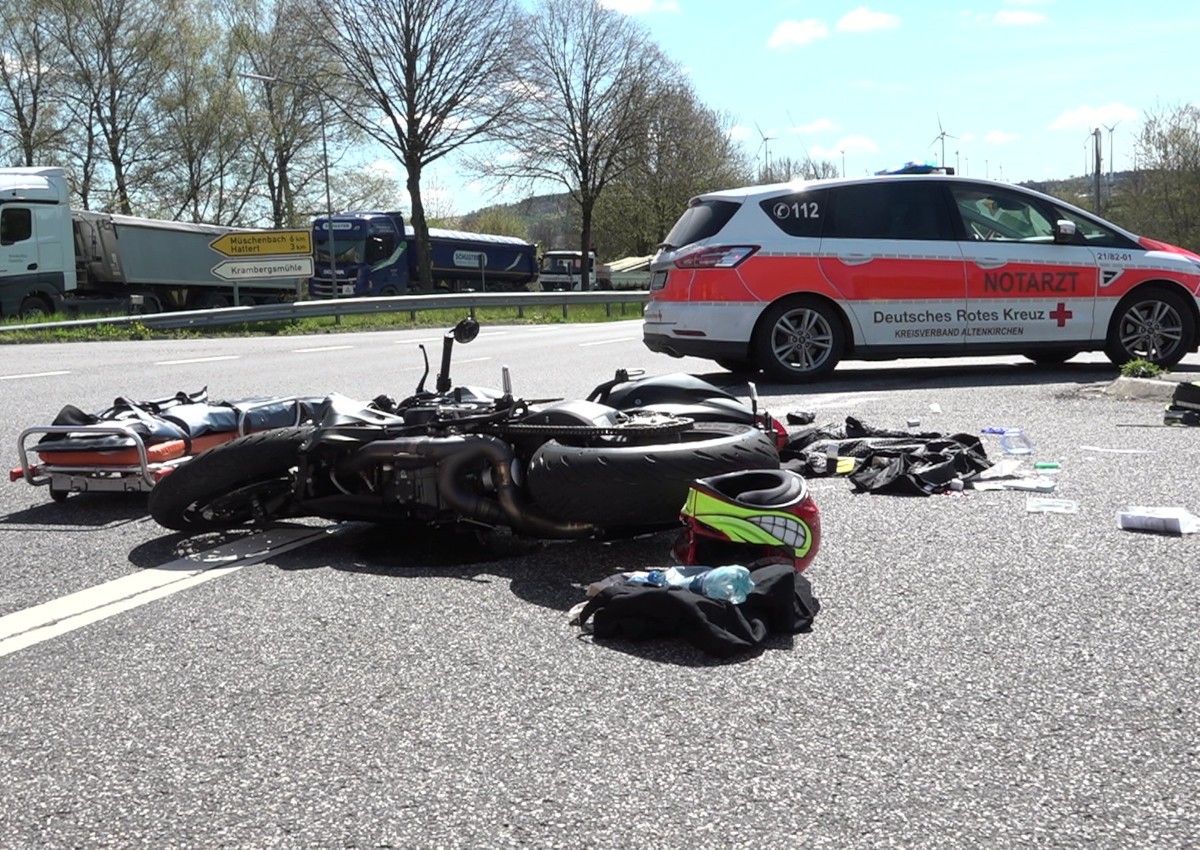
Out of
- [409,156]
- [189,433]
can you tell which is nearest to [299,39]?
[409,156]

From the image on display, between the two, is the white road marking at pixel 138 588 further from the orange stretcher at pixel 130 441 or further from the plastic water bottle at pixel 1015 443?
the plastic water bottle at pixel 1015 443

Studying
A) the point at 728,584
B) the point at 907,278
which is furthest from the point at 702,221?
the point at 728,584

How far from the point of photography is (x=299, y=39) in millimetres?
42719

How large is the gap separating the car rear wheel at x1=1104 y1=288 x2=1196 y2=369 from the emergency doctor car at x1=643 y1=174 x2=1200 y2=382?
1 cm

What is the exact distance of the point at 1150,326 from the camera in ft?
35.2

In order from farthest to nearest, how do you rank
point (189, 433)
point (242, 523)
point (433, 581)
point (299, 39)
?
point (299, 39) → point (189, 433) → point (242, 523) → point (433, 581)

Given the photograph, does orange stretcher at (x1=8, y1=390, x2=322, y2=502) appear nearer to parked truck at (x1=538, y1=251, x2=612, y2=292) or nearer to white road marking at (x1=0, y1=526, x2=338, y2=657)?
white road marking at (x1=0, y1=526, x2=338, y2=657)

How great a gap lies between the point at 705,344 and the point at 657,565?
250 inches

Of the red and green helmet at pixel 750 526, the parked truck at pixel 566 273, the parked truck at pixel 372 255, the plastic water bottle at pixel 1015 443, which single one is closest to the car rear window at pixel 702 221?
the plastic water bottle at pixel 1015 443

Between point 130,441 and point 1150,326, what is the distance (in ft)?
28.7

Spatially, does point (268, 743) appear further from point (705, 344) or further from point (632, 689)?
point (705, 344)

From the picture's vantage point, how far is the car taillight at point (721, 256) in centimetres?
1025

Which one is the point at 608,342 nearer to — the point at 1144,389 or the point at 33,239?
the point at 1144,389

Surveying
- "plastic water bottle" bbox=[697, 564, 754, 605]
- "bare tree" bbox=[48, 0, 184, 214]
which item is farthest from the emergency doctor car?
"bare tree" bbox=[48, 0, 184, 214]
